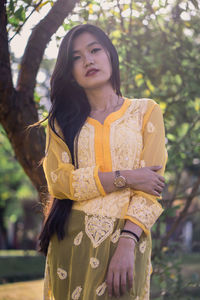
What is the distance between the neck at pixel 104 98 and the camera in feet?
7.52

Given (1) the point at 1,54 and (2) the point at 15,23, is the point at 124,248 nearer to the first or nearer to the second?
(1) the point at 1,54

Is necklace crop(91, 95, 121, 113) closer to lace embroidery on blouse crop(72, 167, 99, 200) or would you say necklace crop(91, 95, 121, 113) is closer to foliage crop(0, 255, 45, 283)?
lace embroidery on blouse crop(72, 167, 99, 200)

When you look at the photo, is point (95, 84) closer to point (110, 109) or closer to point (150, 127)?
point (110, 109)

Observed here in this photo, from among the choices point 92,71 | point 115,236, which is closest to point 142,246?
point 115,236

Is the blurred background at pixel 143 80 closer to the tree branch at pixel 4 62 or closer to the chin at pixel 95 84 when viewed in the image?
the tree branch at pixel 4 62

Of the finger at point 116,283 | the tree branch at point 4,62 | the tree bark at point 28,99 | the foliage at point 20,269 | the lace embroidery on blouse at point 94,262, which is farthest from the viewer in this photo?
the foliage at point 20,269

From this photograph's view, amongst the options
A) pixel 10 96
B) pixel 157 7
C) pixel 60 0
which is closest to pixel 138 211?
pixel 10 96

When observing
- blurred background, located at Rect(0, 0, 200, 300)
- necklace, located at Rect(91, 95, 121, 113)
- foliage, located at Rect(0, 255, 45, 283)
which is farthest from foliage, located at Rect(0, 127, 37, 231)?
necklace, located at Rect(91, 95, 121, 113)

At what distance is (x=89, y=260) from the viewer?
1991mm

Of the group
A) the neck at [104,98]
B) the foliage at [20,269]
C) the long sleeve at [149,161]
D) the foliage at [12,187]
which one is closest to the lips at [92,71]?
the neck at [104,98]

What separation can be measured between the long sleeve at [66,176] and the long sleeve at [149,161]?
0.17m

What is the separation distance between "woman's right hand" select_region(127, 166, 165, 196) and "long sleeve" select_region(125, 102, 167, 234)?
0.10 ft

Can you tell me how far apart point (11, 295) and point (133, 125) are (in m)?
5.16

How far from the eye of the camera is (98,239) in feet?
6.57
